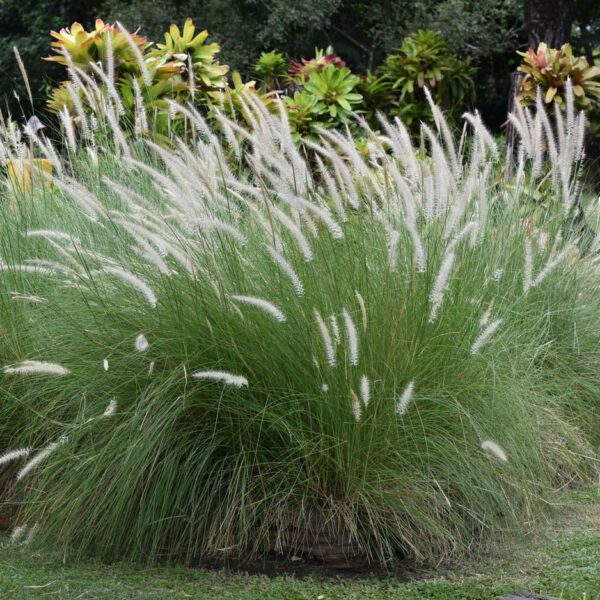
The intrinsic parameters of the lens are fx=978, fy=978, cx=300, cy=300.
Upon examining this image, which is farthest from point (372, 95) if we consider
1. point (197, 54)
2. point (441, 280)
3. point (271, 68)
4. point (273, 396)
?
point (441, 280)

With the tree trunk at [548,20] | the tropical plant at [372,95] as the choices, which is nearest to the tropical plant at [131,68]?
the tropical plant at [372,95]

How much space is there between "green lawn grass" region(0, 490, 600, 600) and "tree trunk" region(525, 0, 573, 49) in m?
8.99

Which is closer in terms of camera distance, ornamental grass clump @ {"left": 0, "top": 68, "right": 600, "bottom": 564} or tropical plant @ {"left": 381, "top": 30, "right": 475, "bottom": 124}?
ornamental grass clump @ {"left": 0, "top": 68, "right": 600, "bottom": 564}

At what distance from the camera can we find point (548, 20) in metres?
11.7

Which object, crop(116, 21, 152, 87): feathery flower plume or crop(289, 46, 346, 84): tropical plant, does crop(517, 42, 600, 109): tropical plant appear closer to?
crop(289, 46, 346, 84): tropical plant

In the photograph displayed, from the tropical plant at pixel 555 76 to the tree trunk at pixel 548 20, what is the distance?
13.1ft

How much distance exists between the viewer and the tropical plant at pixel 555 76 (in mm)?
7461

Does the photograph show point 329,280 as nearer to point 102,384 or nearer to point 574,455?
point 102,384

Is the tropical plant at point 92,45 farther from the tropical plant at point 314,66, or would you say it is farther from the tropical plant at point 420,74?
the tropical plant at point 420,74

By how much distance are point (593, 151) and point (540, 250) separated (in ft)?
23.3

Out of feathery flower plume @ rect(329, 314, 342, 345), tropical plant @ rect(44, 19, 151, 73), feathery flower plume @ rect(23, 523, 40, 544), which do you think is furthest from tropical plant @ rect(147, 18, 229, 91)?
feathery flower plume @ rect(23, 523, 40, 544)

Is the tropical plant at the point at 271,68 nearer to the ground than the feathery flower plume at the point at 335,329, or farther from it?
farther from it

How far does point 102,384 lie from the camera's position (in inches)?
148

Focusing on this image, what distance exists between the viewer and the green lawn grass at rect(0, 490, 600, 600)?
3.32m
